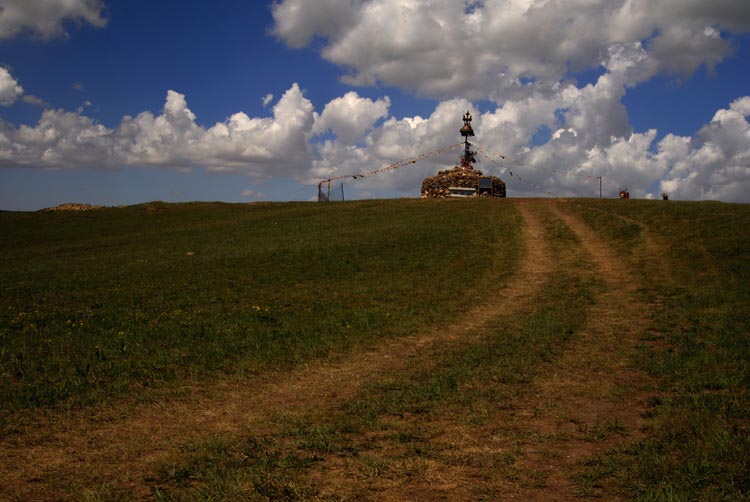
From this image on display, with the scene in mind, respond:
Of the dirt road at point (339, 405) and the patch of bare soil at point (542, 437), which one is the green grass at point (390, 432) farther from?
the dirt road at point (339, 405)

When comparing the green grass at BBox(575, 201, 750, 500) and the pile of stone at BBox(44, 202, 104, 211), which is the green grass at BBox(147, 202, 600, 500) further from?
the pile of stone at BBox(44, 202, 104, 211)

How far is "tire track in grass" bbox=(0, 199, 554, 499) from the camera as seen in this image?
6.89 m

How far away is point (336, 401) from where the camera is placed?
9.74 meters

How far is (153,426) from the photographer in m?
8.77

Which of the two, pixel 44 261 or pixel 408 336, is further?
pixel 44 261

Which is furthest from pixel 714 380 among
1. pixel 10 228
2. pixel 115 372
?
pixel 10 228

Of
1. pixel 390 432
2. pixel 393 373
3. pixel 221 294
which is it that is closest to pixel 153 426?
pixel 390 432

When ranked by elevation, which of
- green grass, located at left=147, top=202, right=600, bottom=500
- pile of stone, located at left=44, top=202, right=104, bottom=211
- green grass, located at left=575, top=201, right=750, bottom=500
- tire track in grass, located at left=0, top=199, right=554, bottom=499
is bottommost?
tire track in grass, located at left=0, top=199, right=554, bottom=499

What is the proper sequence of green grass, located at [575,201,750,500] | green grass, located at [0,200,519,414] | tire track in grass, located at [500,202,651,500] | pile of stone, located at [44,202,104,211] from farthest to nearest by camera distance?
1. pile of stone, located at [44,202,104,211]
2. green grass, located at [0,200,519,414]
3. tire track in grass, located at [500,202,651,500]
4. green grass, located at [575,201,750,500]

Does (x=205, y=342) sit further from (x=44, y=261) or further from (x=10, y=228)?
(x=10, y=228)

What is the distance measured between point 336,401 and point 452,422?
2.41 m

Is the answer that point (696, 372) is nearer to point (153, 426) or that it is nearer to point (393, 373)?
point (393, 373)

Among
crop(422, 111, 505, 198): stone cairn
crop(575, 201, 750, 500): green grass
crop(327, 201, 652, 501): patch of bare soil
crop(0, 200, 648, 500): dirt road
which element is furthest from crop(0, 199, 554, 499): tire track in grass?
crop(422, 111, 505, 198): stone cairn

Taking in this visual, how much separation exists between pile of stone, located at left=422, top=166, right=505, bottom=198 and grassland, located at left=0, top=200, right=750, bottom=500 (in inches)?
1677
